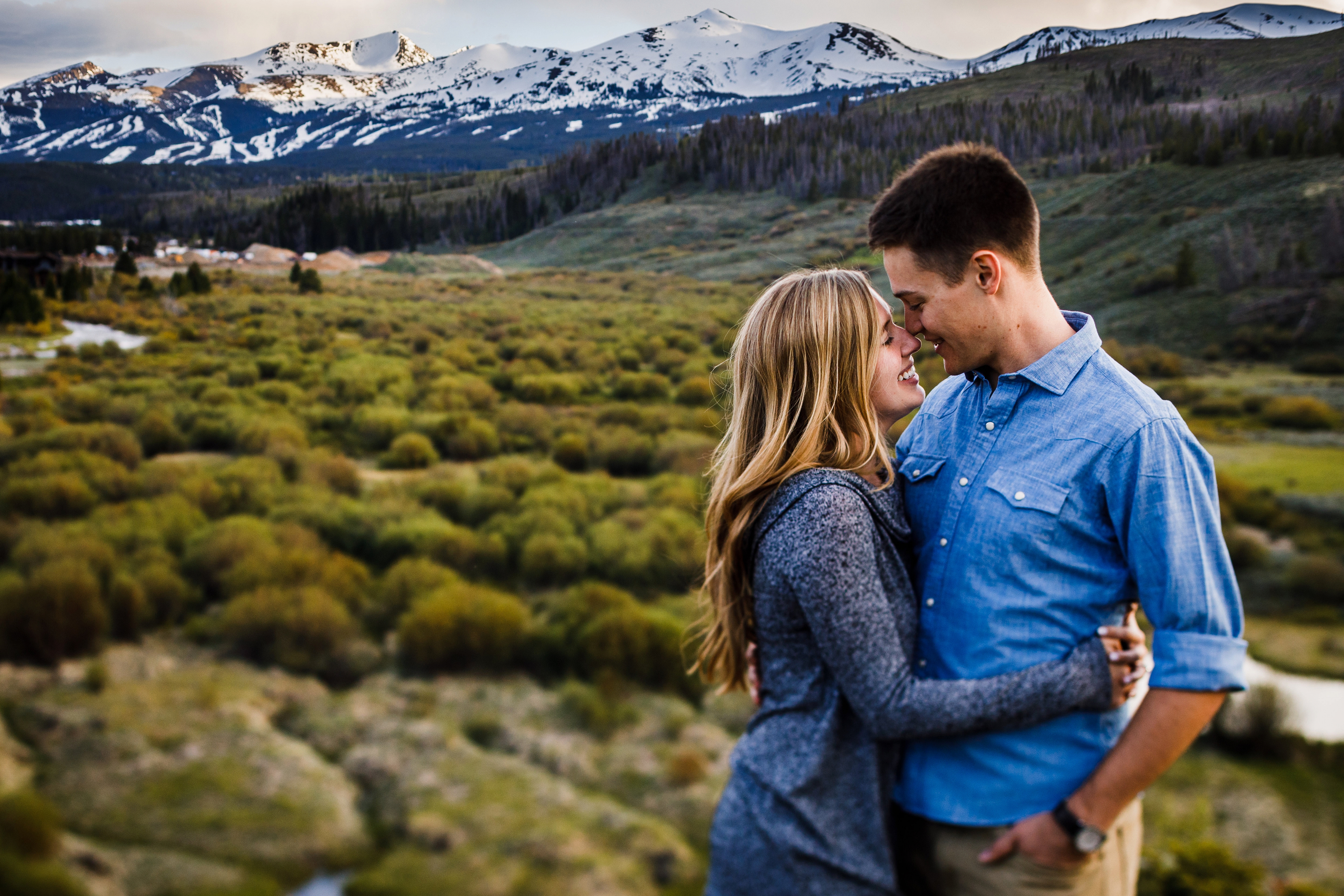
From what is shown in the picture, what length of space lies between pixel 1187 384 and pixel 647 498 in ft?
42.1

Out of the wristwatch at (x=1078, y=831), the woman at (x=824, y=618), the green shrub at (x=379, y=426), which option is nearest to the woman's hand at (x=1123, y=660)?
the woman at (x=824, y=618)

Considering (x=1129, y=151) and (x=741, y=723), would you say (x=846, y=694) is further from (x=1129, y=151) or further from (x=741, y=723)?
(x=1129, y=151)

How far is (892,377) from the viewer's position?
238cm

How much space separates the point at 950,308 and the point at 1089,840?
1.34 meters

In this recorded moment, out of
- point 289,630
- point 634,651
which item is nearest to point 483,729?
point 634,651

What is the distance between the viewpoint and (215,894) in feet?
14.0

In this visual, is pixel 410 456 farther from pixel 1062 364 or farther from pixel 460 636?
pixel 1062 364

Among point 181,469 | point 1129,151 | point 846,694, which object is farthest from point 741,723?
point 1129,151

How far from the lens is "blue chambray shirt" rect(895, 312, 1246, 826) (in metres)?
1.80

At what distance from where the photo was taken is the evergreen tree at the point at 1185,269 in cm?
2366

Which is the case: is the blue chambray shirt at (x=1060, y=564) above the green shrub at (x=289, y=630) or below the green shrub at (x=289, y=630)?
above

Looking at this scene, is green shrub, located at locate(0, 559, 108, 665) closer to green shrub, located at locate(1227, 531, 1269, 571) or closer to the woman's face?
the woman's face

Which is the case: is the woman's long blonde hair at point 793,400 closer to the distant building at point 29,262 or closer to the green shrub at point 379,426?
the green shrub at point 379,426

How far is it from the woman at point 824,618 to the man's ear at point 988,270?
0.27 metres
